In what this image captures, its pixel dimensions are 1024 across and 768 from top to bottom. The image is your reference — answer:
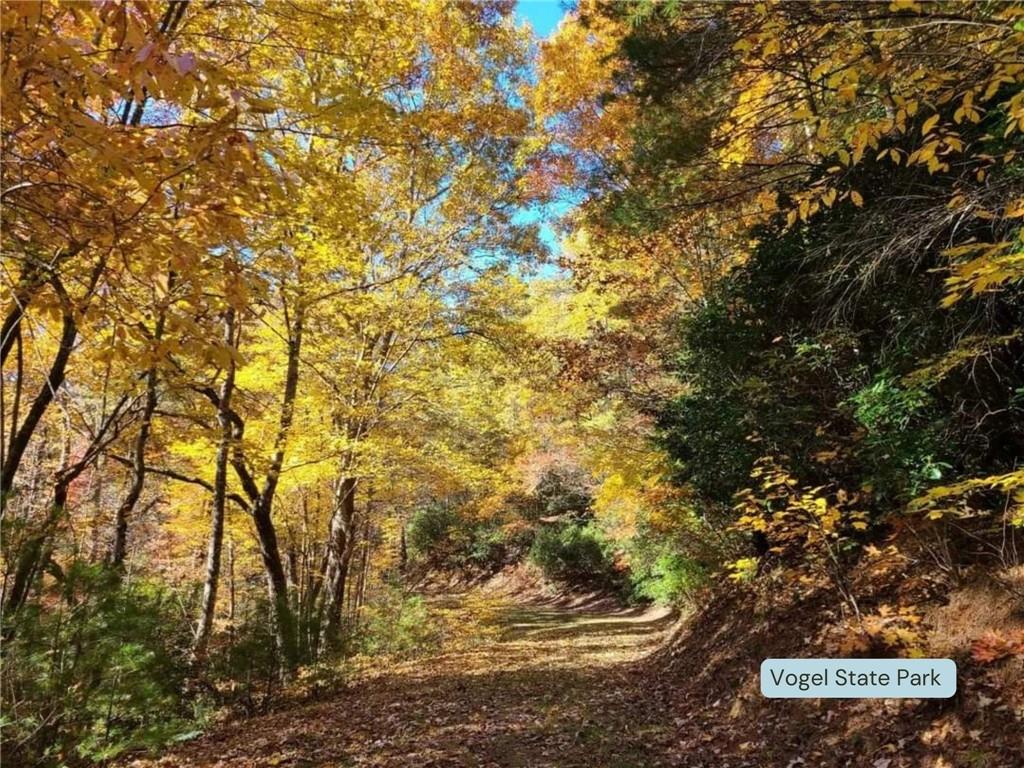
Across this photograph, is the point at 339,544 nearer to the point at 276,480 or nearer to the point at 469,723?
the point at 276,480

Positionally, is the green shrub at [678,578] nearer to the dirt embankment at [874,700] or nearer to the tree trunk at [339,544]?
the dirt embankment at [874,700]

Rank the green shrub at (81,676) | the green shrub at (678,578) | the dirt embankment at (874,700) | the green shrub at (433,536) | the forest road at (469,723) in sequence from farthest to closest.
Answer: the green shrub at (433,536) < the green shrub at (678,578) < the forest road at (469,723) < the dirt embankment at (874,700) < the green shrub at (81,676)

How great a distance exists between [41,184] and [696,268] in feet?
33.5

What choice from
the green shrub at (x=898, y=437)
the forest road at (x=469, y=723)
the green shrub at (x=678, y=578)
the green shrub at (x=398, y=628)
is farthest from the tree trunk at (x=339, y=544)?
the green shrub at (x=898, y=437)

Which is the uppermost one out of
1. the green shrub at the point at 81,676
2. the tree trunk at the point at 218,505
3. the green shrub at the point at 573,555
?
the tree trunk at the point at 218,505

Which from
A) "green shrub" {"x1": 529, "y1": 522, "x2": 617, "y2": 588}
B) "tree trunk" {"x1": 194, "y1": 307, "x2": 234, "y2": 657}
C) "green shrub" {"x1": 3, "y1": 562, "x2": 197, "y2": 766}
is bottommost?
"green shrub" {"x1": 529, "y1": 522, "x2": 617, "y2": 588}

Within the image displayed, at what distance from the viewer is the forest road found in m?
4.93

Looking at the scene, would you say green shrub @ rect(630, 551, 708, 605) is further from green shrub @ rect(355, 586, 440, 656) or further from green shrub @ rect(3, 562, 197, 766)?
green shrub @ rect(3, 562, 197, 766)

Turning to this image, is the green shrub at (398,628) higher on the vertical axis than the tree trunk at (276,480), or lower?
lower

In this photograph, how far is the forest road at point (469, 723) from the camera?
4926 millimetres

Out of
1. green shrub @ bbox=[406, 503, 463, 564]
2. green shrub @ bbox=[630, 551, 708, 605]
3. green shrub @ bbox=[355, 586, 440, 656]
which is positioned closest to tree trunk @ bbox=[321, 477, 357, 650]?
green shrub @ bbox=[355, 586, 440, 656]

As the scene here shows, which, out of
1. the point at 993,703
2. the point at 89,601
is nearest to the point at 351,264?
the point at 89,601

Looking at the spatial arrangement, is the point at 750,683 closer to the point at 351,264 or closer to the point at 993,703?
the point at 993,703

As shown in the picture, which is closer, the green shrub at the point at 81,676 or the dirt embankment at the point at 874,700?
the green shrub at the point at 81,676
